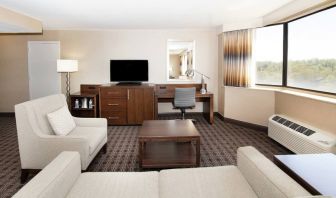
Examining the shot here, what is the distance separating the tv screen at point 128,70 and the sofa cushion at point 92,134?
251 centimetres

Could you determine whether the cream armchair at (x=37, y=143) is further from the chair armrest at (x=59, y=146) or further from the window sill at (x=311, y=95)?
the window sill at (x=311, y=95)

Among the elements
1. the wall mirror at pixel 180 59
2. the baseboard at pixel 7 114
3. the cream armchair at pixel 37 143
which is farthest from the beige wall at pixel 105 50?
the cream armchair at pixel 37 143

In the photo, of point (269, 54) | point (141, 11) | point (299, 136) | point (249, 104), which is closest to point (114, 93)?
point (141, 11)

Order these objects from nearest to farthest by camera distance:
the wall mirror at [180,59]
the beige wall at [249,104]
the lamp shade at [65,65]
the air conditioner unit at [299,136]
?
1. the air conditioner unit at [299,136]
2. the beige wall at [249,104]
3. the lamp shade at [65,65]
4. the wall mirror at [180,59]

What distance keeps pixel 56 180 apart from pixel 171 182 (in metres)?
0.80

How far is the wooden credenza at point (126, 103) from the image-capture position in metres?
5.43

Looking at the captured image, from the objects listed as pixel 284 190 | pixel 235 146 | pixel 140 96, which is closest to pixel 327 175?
pixel 284 190

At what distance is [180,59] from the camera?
20.4 feet

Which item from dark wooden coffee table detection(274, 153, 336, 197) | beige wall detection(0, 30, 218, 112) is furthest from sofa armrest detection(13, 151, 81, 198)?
beige wall detection(0, 30, 218, 112)

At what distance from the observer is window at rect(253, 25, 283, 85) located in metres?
4.59

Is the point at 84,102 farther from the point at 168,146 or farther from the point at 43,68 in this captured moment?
the point at 168,146

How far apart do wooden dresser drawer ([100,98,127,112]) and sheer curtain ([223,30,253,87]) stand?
2.29 metres

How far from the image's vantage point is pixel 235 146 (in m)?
4.02

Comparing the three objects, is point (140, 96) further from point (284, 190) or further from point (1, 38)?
point (284, 190)
